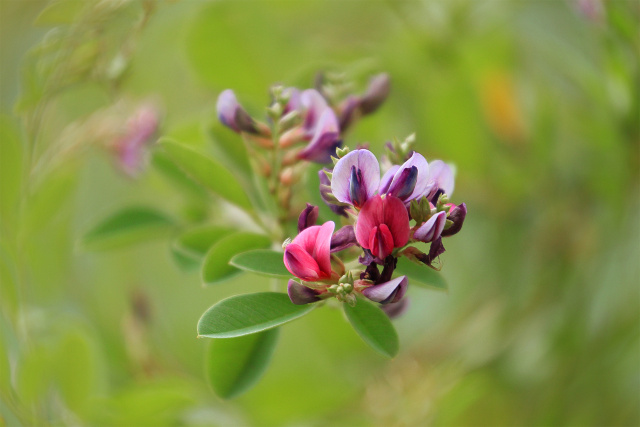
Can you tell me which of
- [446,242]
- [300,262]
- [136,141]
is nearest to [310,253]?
[300,262]

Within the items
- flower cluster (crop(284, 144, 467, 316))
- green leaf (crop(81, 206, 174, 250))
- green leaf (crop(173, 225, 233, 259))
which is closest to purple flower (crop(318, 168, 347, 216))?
flower cluster (crop(284, 144, 467, 316))

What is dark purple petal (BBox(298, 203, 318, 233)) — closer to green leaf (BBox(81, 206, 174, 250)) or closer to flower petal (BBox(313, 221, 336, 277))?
flower petal (BBox(313, 221, 336, 277))

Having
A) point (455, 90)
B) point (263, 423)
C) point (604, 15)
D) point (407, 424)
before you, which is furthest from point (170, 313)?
point (604, 15)

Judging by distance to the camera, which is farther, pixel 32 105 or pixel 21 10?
pixel 21 10

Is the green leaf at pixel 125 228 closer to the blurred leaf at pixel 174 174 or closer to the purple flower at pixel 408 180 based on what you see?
the blurred leaf at pixel 174 174

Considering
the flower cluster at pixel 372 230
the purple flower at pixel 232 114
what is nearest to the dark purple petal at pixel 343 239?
the flower cluster at pixel 372 230

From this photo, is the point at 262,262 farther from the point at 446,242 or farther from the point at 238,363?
the point at 446,242

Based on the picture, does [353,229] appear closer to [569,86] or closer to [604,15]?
[604,15]
